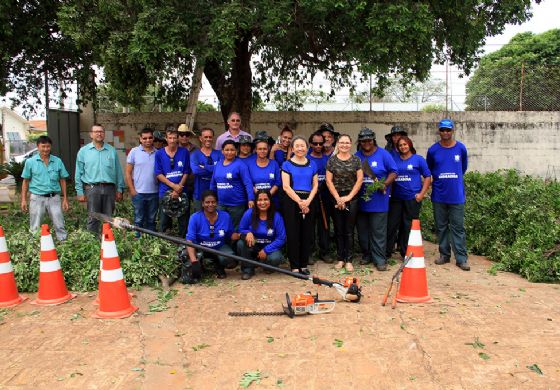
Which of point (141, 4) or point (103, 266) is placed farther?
point (141, 4)

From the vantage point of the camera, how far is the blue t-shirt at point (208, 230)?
5.93 metres

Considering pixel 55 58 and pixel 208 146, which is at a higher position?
pixel 55 58

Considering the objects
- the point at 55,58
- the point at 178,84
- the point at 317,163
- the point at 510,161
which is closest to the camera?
the point at 317,163

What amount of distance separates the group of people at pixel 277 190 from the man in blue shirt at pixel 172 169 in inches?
0.6

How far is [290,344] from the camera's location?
4125mm

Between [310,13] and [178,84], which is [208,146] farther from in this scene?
[178,84]

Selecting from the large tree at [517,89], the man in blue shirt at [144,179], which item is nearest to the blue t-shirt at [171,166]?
the man in blue shirt at [144,179]

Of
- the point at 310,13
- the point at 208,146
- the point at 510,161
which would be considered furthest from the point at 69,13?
the point at 510,161

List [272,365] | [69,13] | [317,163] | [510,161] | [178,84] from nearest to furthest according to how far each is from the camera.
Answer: [272,365] < [317,163] < [69,13] < [178,84] < [510,161]

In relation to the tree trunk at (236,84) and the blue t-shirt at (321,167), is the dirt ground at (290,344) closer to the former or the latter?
the blue t-shirt at (321,167)

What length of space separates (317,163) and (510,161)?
8.57 meters

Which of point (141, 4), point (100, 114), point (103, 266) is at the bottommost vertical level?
point (103, 266)

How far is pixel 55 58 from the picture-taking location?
10.9 metres

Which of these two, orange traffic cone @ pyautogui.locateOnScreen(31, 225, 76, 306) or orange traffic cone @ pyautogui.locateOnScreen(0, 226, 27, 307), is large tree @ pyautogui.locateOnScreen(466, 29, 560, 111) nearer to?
orange traffic cone @ pyautogui.locateOnScreen(31, 225, 76, 306)
